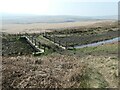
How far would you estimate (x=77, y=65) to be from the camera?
55.3ft

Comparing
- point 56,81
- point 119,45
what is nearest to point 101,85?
point 56,81

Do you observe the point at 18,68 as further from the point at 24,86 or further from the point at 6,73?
the point at 24,86

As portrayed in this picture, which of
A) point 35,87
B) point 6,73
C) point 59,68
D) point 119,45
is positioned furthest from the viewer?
point 119,45

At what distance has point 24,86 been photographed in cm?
1355

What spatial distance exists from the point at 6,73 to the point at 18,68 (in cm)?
102

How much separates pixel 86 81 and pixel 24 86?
3066mm

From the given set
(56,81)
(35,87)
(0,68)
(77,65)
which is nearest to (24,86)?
(35,87)

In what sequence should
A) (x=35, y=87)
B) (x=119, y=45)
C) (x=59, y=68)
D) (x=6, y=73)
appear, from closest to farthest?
(x=35, y=87), (x=6, y=73), (x=59, y=68), (x=119, y=45)

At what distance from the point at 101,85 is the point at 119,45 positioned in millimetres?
12524

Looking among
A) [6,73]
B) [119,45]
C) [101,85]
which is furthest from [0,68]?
[119,45]

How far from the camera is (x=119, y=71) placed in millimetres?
15570

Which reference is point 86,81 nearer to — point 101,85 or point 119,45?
point 101,85

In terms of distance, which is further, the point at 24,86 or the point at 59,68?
the point at 59,68

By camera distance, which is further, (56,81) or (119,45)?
(119,45)
